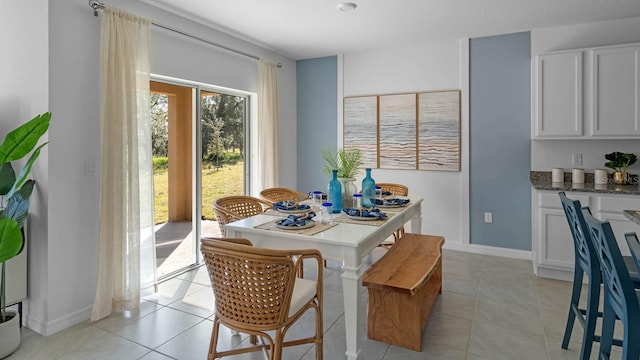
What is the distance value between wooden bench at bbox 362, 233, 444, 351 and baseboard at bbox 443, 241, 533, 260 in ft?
6.85

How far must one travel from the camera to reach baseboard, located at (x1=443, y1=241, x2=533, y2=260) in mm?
4207

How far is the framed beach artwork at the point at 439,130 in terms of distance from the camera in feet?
14.6

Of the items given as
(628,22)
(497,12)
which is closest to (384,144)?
(497,12)

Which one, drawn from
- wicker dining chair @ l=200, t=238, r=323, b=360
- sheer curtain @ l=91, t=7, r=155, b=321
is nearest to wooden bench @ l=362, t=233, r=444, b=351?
wicker dining chair @ l=200, t=238, r=323, b=360

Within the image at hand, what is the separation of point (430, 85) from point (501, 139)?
1084mm

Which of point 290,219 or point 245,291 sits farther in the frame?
point 290,219

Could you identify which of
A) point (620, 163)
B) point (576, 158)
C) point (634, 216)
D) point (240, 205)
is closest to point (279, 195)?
point (240, 205)

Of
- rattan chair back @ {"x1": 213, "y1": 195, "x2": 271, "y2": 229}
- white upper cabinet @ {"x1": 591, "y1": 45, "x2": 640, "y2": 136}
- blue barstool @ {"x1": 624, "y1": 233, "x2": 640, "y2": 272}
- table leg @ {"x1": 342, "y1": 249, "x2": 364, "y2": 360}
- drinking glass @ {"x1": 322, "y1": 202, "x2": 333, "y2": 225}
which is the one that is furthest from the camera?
white upper cabinet @ {"x1": 591, "y1": 45, "x2": 640, "y2": 136}

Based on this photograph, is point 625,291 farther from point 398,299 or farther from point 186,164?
point 186,164

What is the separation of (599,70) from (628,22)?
2.24ft

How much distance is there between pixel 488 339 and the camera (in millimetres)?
2455

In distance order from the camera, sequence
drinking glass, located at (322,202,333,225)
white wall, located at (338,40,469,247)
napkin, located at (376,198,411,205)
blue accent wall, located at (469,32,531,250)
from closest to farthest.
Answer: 1. drinking glass, located at (322,202,333,225)
2. napkin, located at (376,198,411,205)
3. blue accent wall, located at (469,32,531,250)
4. white wall, located at (338,40,469,247)

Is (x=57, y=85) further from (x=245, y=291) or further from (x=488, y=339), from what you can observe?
(x=488, y=339)

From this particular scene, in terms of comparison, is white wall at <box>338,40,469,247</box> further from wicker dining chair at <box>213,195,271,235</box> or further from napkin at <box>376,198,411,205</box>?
wicker dining chair at <box>213,195,271,235</box>
